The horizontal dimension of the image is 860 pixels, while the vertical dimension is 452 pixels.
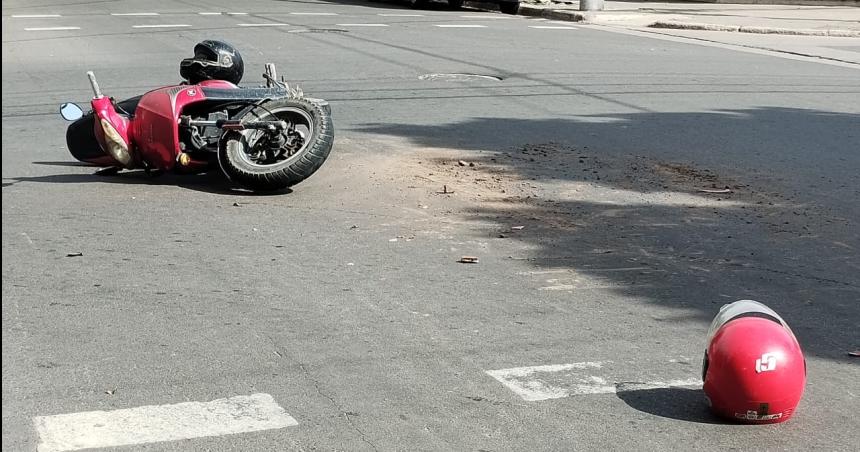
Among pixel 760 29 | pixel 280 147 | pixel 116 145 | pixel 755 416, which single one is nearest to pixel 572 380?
pixel 755 416

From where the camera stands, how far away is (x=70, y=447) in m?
4.31

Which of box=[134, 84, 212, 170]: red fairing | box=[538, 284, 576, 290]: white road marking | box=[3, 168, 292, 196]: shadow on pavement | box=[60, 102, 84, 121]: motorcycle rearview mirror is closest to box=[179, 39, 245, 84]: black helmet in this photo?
box=[134, 84, 212, 170]: red fairing

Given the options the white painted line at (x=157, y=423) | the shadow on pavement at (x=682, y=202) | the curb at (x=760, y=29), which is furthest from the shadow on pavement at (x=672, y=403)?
the curb at (x=760, y=29)

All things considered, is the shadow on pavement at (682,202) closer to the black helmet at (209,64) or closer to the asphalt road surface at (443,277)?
the asphalt road surface at (443,277)

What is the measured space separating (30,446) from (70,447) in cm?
15

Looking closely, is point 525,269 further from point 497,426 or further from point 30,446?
point 30,446

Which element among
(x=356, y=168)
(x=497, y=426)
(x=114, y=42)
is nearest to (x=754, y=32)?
(x=114, y=42)

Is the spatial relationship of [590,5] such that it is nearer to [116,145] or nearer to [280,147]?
[280,147]

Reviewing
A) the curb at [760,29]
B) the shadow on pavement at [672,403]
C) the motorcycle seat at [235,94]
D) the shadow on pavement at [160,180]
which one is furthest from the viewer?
the curb at [760,29]

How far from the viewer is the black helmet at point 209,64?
372 inches

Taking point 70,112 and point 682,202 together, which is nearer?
point 70,112

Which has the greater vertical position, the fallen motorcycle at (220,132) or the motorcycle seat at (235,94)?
the motorcycle seat at (235,94)

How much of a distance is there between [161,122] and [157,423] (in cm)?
456

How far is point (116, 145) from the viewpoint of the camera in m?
8.83
